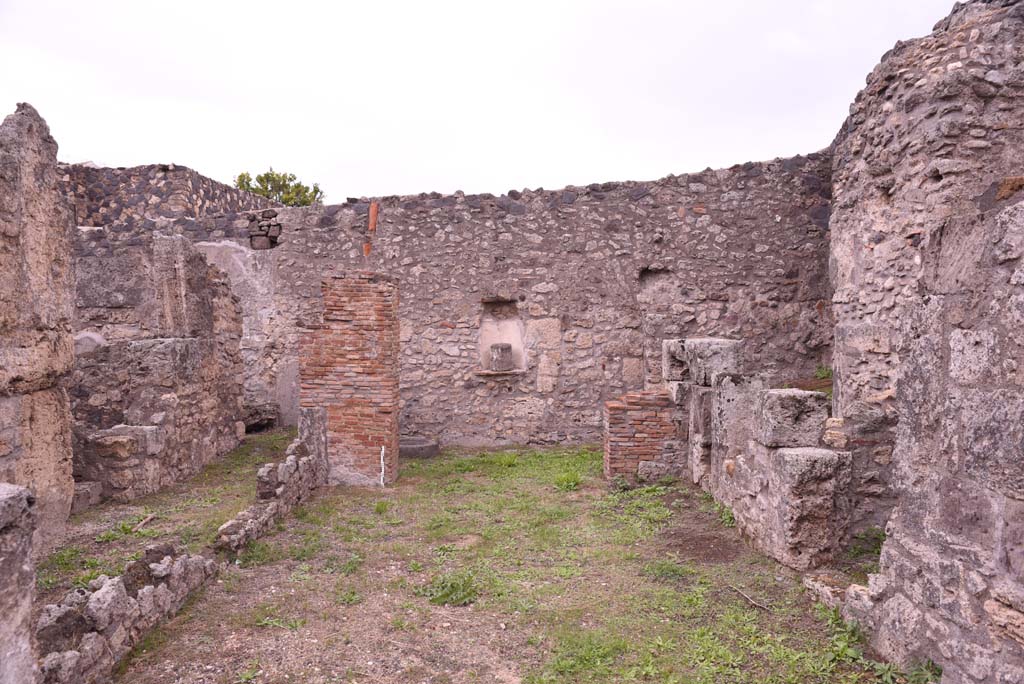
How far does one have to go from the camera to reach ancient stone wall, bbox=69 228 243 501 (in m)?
6.94

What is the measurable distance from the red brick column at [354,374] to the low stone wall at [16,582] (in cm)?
533

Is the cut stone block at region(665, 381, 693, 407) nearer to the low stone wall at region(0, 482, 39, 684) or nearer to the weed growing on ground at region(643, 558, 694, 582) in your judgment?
the weed growing on ground at region(643, 558, 694, 582)

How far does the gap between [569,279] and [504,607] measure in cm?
647

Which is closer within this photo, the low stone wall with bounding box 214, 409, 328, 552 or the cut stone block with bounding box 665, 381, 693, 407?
the low stone wall with bounding box 214, 409, 328, 552

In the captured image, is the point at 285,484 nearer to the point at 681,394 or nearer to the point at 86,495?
the point at 86,495

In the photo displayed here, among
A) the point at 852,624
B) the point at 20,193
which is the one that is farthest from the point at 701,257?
the point at 20,193

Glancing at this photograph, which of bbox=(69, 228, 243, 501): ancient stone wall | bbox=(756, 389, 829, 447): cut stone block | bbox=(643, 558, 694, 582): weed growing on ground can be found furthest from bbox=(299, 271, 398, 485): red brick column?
bbox=(756, 389, 829, 447): cut stone block

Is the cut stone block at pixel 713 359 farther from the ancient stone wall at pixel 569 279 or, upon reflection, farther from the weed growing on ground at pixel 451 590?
the weed growing on ground at pixel 451 590

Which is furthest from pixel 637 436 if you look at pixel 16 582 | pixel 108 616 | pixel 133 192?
pixel 133 192

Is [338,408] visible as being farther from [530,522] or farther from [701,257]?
[701,257]

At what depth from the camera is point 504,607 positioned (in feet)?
13.9

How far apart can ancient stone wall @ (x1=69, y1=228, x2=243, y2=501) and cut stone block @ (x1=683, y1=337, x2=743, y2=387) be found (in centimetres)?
586

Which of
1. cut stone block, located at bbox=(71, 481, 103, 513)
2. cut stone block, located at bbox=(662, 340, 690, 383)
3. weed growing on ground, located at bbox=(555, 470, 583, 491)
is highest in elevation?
cut stone block, located at bbox=(662, 340, 690, 383)

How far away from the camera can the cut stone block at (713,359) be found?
6562 mm
